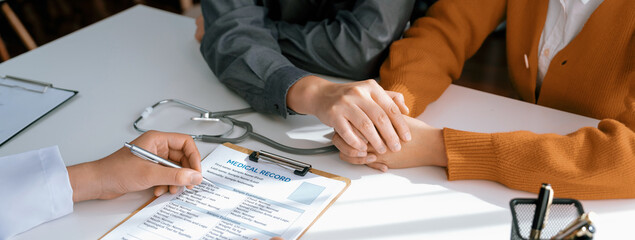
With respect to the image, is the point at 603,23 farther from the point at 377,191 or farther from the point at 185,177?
the point at 185,177

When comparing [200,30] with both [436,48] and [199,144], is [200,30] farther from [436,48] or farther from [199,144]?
[436,48]

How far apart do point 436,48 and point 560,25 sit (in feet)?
0.90

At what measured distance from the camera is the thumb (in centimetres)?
82

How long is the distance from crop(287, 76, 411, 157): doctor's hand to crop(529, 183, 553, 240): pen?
0.37 meters

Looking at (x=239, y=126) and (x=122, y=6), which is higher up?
(x=239, y=126)

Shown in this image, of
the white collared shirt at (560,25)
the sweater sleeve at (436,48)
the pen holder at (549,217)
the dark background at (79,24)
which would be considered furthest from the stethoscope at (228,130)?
the dark background at (79,24)

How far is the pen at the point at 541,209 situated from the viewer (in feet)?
1.66

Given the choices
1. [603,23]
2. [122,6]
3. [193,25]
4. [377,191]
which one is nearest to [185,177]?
[377,191]

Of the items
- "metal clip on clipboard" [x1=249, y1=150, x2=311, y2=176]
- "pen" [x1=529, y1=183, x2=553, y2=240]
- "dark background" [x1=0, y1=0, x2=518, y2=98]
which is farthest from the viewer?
"dark background" [x1=0, y1=0, x2=518, y2=98]

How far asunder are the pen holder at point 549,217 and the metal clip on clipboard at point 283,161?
0.38 metres

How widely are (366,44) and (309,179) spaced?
1.39 feet

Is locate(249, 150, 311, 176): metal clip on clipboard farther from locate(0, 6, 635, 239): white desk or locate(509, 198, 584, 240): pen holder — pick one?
locate(509, 198, 584, 240): pen holder

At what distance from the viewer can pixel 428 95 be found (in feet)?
3.51

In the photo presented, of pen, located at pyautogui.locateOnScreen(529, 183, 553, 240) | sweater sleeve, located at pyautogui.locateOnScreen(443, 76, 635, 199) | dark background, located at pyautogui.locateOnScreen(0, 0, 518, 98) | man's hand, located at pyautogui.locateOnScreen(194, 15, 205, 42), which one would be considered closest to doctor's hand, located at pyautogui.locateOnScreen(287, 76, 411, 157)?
sweater sleeve, located at pyautogui.locateOnScreen(443, 76, 635, 199)
